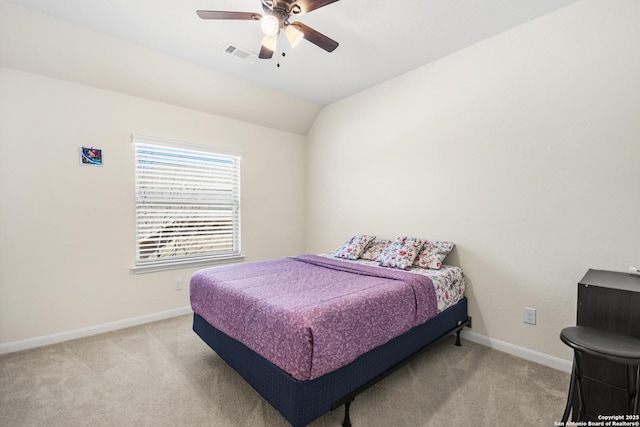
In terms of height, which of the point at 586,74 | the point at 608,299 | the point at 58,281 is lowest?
the point at 58,281

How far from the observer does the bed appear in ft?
4.96

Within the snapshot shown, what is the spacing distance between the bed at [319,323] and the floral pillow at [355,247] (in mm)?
575

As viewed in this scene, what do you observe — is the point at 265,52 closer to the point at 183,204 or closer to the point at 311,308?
the point at 311,308

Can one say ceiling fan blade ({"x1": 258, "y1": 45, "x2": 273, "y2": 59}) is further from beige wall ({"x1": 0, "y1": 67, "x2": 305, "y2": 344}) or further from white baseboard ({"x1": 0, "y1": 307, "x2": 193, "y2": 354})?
white baseboard ({"x1": 0, "y1": 307, "x2": 193, "y2": 354})

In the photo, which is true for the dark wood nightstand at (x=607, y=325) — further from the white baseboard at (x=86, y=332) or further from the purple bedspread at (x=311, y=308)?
the white baseboard at (x=86, y=332)

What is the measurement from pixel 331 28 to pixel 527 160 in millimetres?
2012

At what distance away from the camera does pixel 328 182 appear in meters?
4.31

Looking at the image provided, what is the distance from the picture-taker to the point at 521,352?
2441mm

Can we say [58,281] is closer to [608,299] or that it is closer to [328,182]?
[328,182]

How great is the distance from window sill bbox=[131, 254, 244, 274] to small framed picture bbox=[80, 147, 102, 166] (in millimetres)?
1156

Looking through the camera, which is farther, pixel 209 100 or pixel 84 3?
pixel 209 100

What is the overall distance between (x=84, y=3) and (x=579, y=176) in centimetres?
397

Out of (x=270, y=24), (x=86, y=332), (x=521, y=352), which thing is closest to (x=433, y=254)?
(x=521, y=352)

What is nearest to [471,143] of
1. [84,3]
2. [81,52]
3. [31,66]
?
[84,3]
